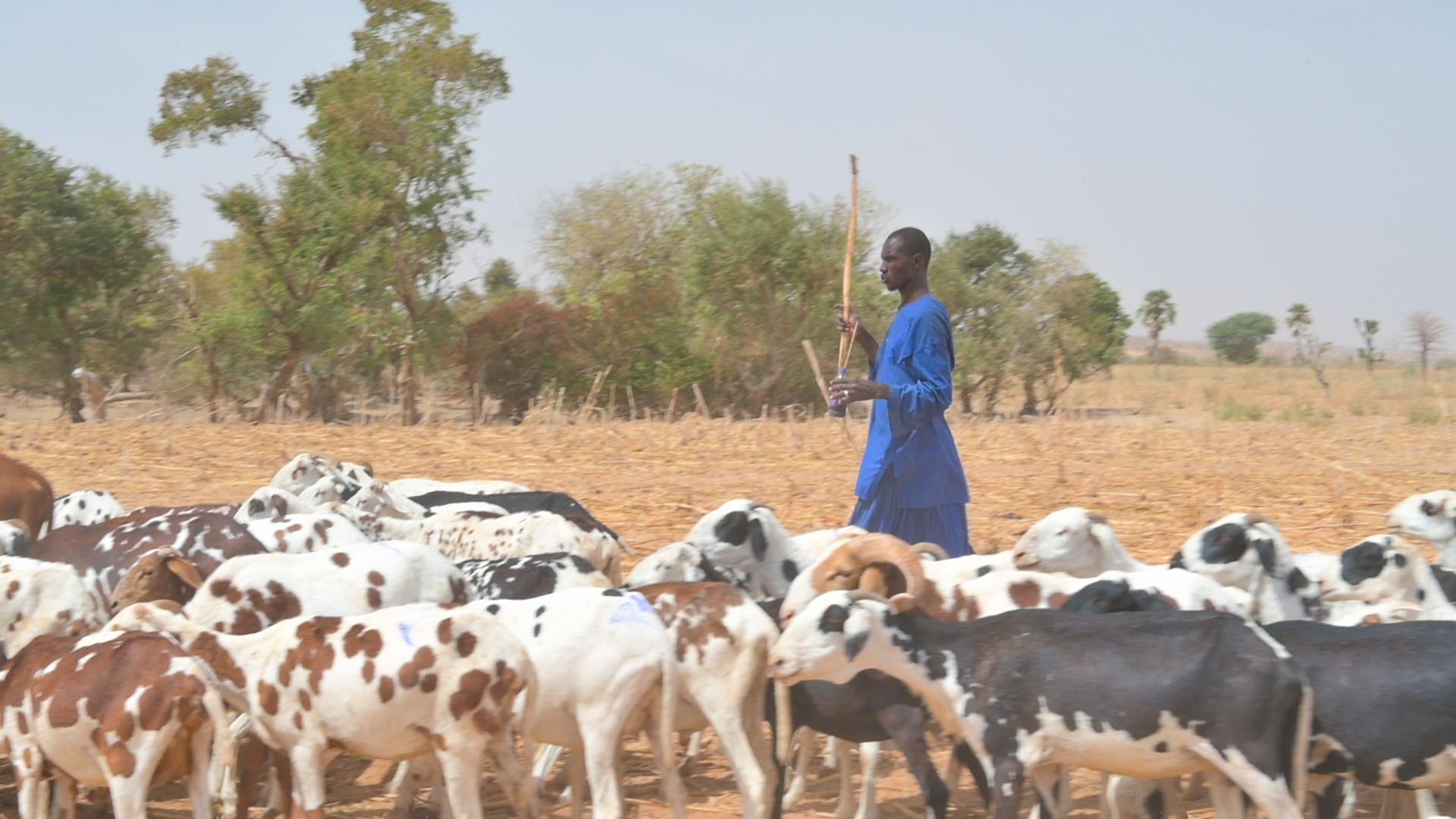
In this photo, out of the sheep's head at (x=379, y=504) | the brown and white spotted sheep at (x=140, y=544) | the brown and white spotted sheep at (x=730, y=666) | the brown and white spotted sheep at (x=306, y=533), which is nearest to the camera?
the brown and white spotted sheep at (x=730, y=666)

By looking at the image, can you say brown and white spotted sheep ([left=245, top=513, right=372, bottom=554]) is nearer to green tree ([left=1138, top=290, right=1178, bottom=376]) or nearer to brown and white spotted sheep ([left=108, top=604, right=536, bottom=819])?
brown and white spotted sheep ([left=108, top=604, right=536, bottom=819])

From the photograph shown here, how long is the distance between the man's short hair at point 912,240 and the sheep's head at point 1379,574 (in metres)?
2.40

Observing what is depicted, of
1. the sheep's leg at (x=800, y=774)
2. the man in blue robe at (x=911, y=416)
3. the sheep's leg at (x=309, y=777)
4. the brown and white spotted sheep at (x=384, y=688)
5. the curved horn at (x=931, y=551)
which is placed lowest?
the sheep's leg at (x=800, y=774)

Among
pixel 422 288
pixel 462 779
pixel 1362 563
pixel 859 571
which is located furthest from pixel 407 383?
pixel 462 779

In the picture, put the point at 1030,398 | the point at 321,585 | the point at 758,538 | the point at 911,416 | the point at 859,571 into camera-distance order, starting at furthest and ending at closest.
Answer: the point at 1030,398 < the point at 758,538 < the point at 911,416 < the point at 321,585 < the point at 859,571

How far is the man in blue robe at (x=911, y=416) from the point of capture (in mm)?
7121

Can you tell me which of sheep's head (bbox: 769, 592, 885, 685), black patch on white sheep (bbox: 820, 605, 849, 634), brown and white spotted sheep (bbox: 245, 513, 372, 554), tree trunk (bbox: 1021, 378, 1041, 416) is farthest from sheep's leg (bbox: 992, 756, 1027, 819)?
tree trunk (bbox: 1021, 378, 1041, 416)

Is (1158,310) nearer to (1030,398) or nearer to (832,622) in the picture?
(1030,398)

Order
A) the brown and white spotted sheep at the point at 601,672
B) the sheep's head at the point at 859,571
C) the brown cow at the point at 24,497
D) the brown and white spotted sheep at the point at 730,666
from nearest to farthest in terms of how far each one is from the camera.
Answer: the brown and white spotted sheep at the point at 601,672 < the brown and white spotted sheep at the point at 730,666 < the sheep's head at the point at 859,571 < the brown cow at the point at 24,497

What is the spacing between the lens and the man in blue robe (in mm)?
7121


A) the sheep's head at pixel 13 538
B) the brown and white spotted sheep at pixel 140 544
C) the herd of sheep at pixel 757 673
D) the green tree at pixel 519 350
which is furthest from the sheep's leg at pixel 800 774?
the green tree at pixel 519 350

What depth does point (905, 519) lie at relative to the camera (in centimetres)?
748

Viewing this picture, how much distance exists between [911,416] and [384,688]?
286 centimetres

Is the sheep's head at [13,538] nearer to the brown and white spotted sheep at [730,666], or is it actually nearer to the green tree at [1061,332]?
the brown and white spotted sheep at [730,666]
